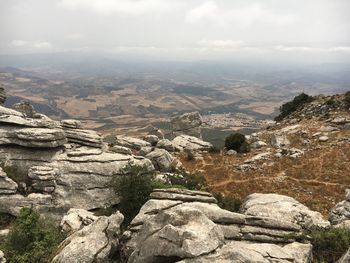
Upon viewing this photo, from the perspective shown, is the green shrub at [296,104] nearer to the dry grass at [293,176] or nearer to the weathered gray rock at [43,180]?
the dry grass at [293,176]

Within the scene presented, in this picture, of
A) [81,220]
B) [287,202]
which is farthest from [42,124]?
[287,202]

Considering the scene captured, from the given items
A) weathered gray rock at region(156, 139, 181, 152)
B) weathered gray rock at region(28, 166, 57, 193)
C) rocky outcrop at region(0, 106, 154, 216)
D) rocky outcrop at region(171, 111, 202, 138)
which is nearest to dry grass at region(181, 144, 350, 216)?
weathered gray rock at region(156, 139, 181, 152)

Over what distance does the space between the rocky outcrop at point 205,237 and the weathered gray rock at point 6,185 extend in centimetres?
1403

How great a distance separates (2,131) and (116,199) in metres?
13.3

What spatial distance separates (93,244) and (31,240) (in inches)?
220

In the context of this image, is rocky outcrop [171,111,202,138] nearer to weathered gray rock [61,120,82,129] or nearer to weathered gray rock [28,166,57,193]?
weathered gray rock [61,120,82,129]

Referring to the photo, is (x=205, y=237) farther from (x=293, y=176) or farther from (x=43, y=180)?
(x=293, y=176)

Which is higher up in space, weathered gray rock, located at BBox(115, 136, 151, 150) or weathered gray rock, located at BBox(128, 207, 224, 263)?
weathered gray rock, located at BBox(128, 207, 224, 263)

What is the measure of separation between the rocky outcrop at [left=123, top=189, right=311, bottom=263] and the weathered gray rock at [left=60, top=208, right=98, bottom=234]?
206 inches

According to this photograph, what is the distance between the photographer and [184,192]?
83.8 ft

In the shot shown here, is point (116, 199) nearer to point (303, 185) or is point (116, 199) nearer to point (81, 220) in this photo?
point (81, 220)

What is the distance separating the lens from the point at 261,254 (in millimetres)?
16797

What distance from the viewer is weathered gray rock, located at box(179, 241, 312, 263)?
50.8 ft

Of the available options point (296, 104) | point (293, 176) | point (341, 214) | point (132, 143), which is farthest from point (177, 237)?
point (296, 104)
